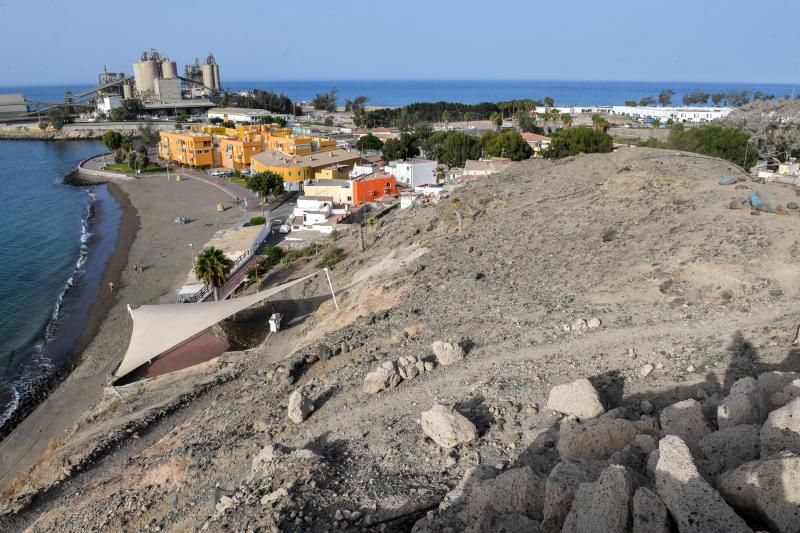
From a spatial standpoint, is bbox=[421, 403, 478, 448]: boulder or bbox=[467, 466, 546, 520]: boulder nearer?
bbox=[467, 466, 546, 520]: boulder

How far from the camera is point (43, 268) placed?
4344 centimetres

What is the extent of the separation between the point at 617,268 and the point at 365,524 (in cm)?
1363

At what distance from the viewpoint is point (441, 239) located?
29.7m

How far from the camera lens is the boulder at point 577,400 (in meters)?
11.8

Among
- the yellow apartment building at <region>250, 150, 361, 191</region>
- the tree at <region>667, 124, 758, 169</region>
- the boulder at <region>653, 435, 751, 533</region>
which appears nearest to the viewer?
the boulder at <region>653, 435, 751, 533</region>

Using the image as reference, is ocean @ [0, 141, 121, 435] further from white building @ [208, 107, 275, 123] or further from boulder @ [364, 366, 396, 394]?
white building @ [208, 107, 275, 123]

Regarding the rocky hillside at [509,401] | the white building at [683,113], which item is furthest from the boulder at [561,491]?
the white building at [683,113]

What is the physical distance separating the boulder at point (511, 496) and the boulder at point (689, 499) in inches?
70.1

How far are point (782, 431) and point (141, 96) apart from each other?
617ft

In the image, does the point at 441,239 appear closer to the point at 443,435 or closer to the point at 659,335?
the point at 659,335

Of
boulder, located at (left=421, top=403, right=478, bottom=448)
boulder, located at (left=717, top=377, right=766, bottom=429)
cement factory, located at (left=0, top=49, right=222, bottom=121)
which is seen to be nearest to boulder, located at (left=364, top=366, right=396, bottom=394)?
boulder, located at (left=421, top=403, right=478, bottom=448)

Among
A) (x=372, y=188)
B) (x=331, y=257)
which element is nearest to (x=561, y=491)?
(x=331, y=257)

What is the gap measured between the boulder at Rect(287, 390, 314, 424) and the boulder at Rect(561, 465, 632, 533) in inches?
365

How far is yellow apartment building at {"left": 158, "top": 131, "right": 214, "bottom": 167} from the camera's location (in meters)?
85.2
